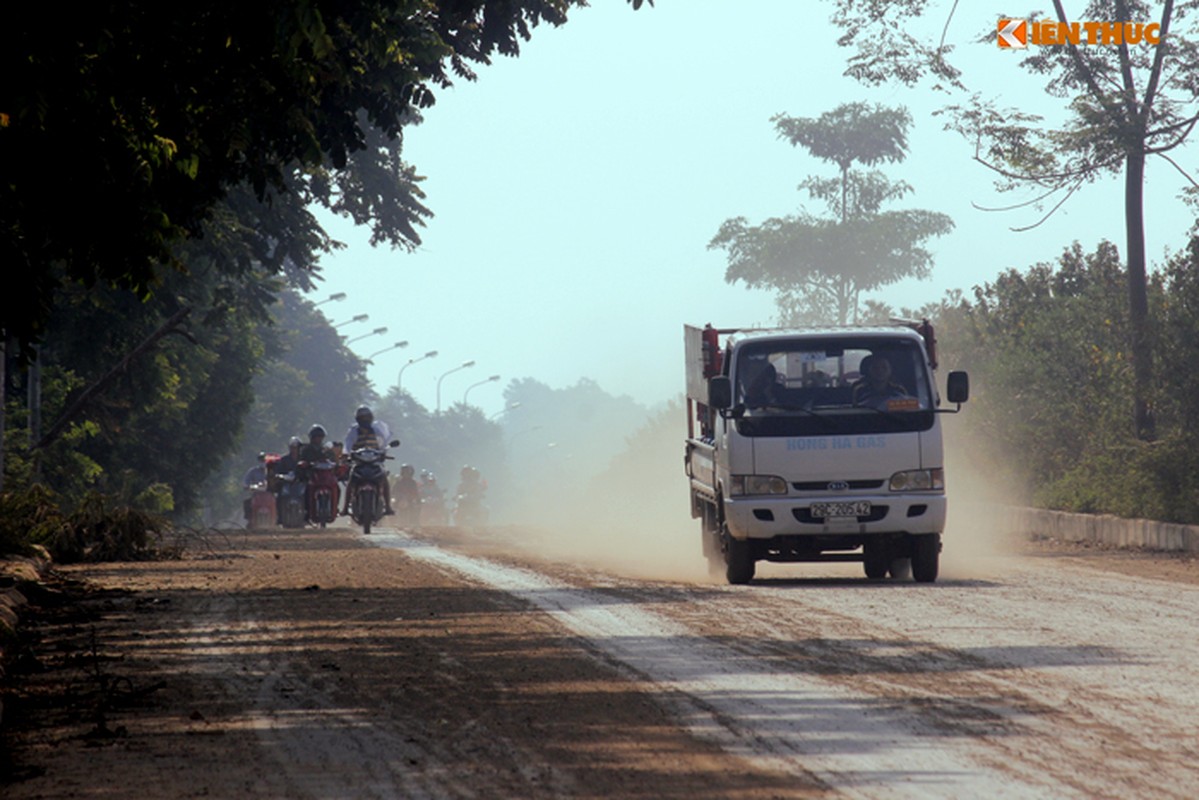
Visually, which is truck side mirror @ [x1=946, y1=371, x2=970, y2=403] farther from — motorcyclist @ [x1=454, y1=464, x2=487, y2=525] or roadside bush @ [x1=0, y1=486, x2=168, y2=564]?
motorcyclist @ [x1=454, y1=464, x2=487, y2=525]

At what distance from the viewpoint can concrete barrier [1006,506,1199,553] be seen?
69.8 ft

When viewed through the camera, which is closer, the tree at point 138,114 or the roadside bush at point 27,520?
the tree at point 138,114

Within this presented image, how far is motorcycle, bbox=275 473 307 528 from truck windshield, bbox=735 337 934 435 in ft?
55.3

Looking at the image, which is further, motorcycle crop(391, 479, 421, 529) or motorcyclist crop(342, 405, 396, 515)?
motorcycle crop(391, 479, 421, 529)

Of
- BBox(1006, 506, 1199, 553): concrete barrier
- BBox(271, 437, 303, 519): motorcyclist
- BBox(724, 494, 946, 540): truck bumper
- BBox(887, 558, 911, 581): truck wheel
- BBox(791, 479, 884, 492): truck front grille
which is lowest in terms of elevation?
BBox(887, 558, 911, 581): truck wheel

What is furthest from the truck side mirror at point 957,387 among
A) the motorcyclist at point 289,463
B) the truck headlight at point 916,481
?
the motorcyclist at point 289,463

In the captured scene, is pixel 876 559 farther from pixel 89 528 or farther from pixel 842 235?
pixel 842 235

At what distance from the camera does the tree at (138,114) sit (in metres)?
8.34

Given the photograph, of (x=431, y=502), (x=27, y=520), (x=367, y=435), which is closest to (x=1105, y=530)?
(x=367, y=435)

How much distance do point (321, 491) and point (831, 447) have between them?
15806 mm

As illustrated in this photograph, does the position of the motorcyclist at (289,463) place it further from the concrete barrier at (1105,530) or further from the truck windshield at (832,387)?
the truck windshield at (832,387)

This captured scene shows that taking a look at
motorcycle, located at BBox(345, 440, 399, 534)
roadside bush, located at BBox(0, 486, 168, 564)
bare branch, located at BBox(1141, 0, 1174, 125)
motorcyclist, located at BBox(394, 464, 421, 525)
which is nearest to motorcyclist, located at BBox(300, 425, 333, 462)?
motorcycle, located at BBox(345, 440, 399, 534)

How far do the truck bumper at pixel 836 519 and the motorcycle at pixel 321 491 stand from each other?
1526cm

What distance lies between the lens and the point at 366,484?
90.8ft
